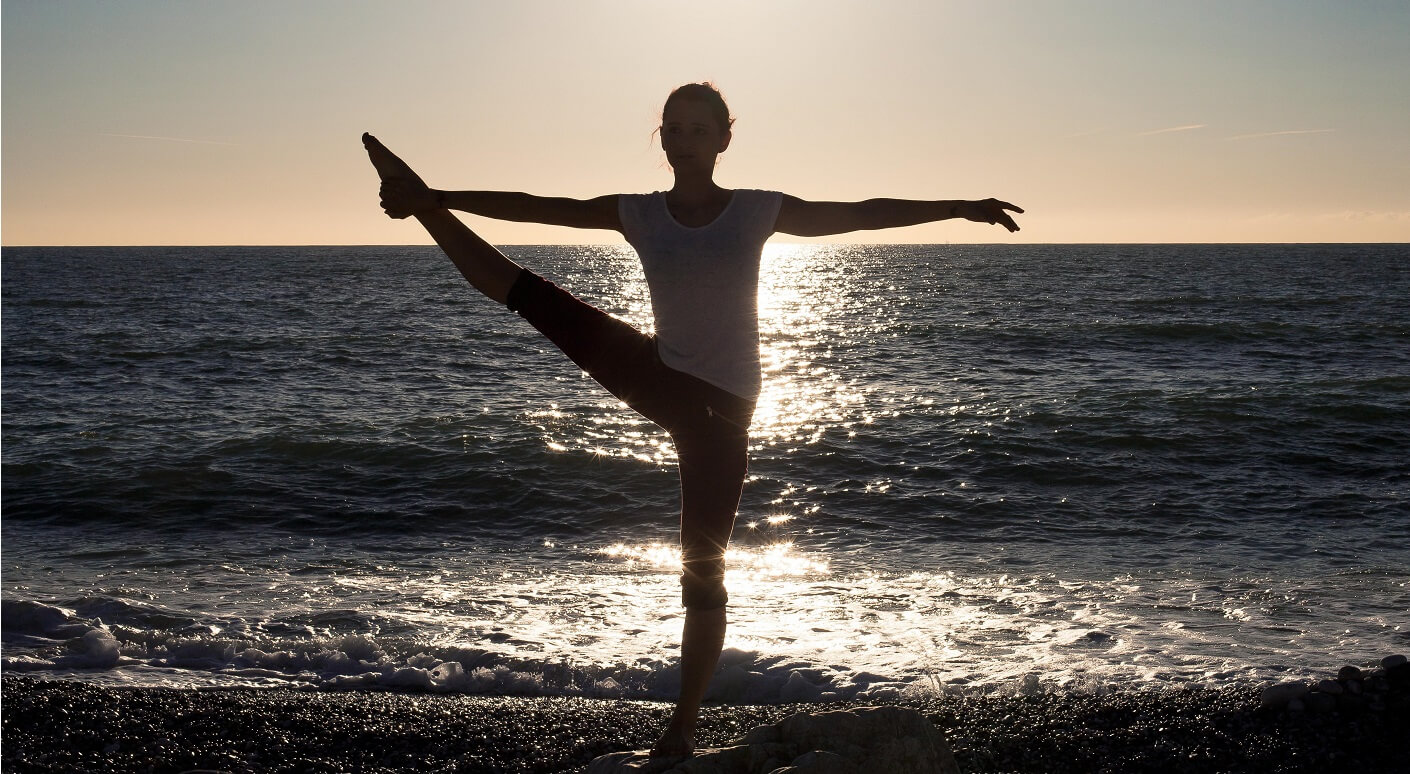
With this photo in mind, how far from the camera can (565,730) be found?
18.4 ft

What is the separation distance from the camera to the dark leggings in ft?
12.0

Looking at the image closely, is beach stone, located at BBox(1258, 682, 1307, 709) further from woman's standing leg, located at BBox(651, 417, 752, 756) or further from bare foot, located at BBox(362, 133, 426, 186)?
bare foot, located at BBox(362, 133, 426, 186)

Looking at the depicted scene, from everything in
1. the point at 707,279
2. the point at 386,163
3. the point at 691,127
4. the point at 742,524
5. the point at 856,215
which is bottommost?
the point at 742,524

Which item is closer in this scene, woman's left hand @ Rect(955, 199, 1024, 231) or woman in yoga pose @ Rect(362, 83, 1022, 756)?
woman in yoga pose @ Rect(362, 83, 1022, 756)

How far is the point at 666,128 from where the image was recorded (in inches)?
144

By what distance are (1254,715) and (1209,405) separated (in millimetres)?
15162

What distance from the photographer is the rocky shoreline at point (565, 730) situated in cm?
509

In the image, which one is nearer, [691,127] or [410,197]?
[691,127]

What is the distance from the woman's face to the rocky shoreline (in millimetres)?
2990

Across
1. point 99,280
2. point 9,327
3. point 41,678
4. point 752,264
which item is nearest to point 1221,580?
point 752,264

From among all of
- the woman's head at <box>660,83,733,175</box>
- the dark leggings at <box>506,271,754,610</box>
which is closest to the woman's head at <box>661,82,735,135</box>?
the woman's head at <box>660,83,733,175</box>

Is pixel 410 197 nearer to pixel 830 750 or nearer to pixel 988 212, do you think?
pixel 988 212

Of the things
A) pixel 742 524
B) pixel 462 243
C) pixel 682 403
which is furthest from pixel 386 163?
pixel 742 524

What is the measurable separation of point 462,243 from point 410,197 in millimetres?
242
